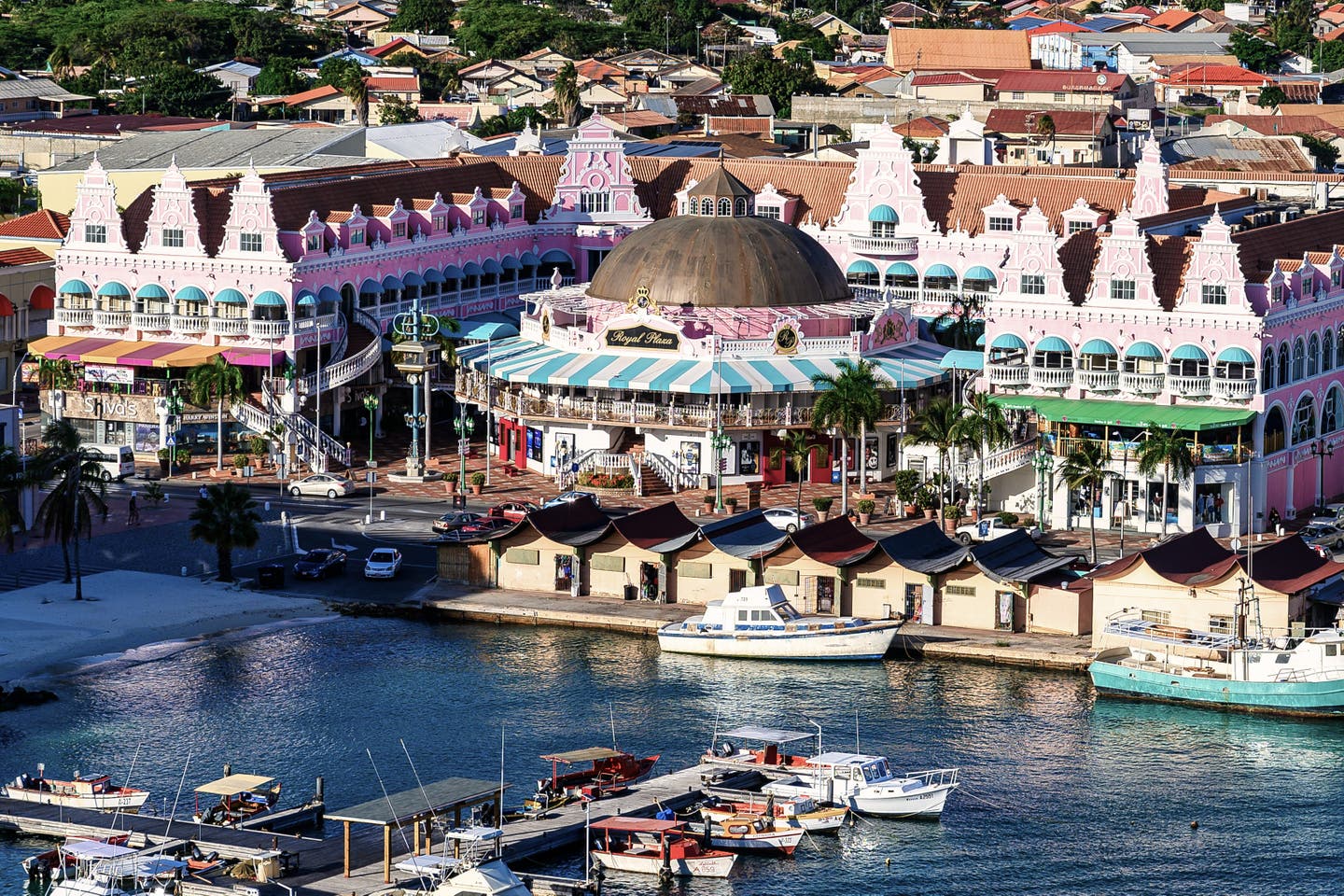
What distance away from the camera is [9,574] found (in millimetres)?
123875

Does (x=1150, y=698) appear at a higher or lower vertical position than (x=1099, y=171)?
lower

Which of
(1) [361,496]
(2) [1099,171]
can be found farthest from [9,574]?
(2) [1099,171]

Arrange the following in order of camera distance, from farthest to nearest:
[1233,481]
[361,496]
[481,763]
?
[361,496]
[1233,481]
[481,763]

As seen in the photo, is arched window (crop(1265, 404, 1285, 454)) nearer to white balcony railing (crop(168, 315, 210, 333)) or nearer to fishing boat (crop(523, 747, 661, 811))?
fishing boat (crop(523, 747, 661, 811))

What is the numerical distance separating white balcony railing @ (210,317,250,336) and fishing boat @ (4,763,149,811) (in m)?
58.6

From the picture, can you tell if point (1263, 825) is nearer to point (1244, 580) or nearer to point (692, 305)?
point (1244, 580)

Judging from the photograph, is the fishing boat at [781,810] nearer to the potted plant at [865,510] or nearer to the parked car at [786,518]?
the parked car at [786,518]

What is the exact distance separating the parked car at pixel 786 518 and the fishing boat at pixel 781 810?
35059mm

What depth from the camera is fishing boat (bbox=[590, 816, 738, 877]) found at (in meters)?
89.5

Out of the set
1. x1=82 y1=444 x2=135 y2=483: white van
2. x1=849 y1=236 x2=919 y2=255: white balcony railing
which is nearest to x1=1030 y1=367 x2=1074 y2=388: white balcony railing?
x1=849 y1=236 x2=919 y2=255: white balcony railing

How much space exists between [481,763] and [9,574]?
33.1m

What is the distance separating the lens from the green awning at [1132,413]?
5221 inches

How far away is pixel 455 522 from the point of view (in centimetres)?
13175

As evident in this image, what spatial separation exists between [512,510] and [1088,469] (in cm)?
2622
